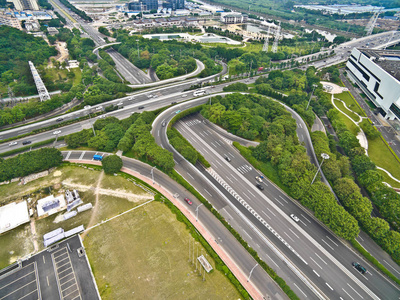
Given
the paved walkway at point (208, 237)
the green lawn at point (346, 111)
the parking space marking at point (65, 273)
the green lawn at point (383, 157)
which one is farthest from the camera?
the green lawn at point (346, 111)

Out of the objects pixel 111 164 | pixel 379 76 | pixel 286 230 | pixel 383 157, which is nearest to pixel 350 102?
pixel 379 76

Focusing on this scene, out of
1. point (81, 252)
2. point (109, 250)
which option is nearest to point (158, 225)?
point (109, 250)

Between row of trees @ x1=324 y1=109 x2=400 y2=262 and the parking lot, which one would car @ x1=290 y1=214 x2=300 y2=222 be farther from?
the parking lot

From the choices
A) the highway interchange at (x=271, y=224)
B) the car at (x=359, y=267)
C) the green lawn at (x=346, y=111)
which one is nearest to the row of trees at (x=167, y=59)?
the highway interchange at (x=271, y=224)

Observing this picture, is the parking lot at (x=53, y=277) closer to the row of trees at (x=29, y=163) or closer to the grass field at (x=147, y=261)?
the grass field at (x=147, y=261)

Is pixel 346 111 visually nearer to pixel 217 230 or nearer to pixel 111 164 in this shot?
pixel 217 230

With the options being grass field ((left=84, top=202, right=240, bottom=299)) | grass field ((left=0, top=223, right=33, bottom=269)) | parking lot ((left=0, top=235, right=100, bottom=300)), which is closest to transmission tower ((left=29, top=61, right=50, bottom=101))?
grass field ((left=0, top=223, right=33, bottom=269))

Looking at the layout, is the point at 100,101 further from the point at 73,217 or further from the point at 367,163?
the point at 367,163
